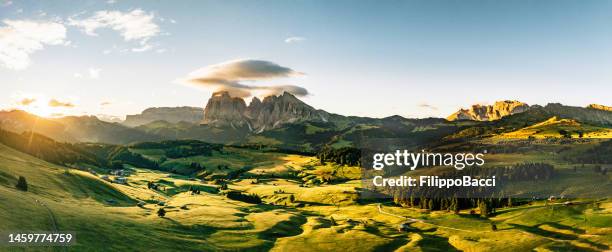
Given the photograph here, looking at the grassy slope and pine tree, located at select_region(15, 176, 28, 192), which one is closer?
the grassy slope

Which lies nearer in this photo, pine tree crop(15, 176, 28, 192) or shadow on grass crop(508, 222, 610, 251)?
shadow on grass crop(508, 222, 610, 251)

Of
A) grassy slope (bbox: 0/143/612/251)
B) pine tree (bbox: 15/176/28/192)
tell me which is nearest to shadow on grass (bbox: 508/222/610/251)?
grassy slope (bbox: 0/143/612/251)

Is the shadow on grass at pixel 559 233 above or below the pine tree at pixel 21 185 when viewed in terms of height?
below

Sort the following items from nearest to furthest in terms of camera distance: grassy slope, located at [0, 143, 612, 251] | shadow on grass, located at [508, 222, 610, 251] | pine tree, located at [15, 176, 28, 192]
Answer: grassy slope, located at [0, 143, 612, 251] < shadow on grass, located at [508, 222, 610, 251] < pine tree, located at [15, 176, 28, 192]

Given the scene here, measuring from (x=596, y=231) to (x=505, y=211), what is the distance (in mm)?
46193

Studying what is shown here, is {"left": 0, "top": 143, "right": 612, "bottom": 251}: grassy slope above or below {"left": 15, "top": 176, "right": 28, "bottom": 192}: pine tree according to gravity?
below

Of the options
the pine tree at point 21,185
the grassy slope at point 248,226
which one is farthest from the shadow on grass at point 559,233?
the pine tree at point 21,185

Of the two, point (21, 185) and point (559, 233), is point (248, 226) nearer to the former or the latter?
point (21, 185)

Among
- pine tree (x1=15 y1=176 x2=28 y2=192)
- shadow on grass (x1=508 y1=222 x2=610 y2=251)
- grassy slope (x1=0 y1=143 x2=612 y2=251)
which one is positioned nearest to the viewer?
grassy slope (x1=0 y1=143 x2=612 y2=251)

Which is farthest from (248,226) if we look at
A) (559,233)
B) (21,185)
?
(559,233)

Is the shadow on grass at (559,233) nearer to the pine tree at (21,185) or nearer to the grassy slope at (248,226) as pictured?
the grassy slope at (248,226)

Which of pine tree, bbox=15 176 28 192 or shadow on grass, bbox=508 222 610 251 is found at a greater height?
pine tree, bbox=15 176 28 192

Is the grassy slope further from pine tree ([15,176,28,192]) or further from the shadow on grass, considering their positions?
pine tree ([15,176,28,192])

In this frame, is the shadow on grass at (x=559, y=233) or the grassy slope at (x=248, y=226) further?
the shadow on grass at (x=559, y=233)
